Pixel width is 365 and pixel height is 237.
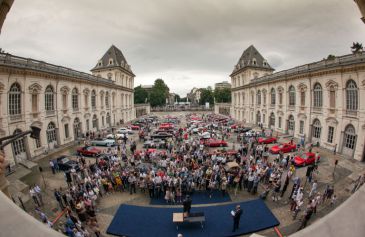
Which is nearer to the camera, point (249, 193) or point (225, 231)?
point (225, 231)

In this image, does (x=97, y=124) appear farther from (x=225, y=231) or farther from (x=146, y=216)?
(x=225, y=231)

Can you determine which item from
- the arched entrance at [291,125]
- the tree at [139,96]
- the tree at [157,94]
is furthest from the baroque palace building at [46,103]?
the tree at [157,94]

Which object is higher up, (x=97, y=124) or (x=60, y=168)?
(x=97, y=124)

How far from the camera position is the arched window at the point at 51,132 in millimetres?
25125

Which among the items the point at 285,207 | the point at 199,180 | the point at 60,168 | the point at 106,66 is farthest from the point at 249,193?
the point at 106,66

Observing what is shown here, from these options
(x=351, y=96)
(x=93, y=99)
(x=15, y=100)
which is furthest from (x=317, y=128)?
(x=93, y=99)

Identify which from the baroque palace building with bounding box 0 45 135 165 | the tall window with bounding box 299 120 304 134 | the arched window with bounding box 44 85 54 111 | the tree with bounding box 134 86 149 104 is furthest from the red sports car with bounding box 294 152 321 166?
the tree with bounding box 134 86 149 104

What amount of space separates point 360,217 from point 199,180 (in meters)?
12.8

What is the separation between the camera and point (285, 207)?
12.0m

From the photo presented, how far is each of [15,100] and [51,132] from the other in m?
6.59

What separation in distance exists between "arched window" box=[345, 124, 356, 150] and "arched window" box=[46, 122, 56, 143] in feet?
119

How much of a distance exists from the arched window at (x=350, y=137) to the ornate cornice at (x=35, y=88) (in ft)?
120

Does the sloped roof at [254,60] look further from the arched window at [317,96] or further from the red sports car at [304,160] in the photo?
the red sports car at [304,160]

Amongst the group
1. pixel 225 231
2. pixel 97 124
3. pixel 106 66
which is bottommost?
pixel 225 231
